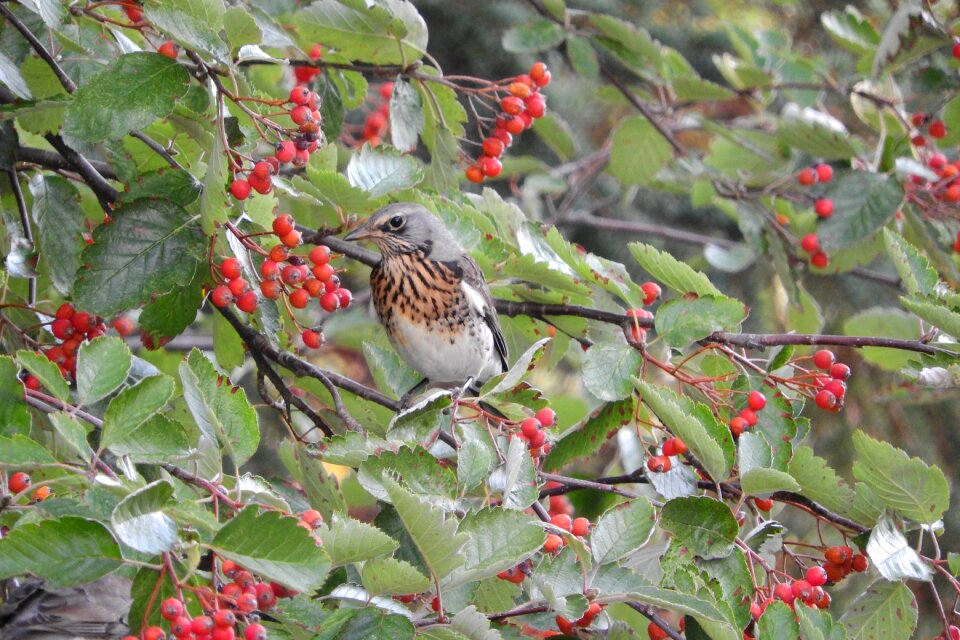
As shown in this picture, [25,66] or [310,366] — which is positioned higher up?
[25,66]

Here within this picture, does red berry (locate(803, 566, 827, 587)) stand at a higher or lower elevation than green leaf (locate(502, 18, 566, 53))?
lower

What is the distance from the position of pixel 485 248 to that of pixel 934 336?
909 mm

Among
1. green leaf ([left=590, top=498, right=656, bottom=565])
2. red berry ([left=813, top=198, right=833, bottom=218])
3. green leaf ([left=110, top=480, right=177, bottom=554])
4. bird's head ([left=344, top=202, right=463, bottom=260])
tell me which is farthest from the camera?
red berry ([left=813, top=198, right=833, bottom=218])

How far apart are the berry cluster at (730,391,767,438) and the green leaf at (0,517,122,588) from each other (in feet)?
3.78

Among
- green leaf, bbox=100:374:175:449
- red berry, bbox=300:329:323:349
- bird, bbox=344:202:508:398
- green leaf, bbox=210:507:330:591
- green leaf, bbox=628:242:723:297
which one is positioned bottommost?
bird, bbox=344:202:508:398

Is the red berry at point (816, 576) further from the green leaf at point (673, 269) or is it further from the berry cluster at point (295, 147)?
the berry cluster at point (295, 147)

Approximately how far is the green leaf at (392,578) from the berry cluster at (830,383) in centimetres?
93

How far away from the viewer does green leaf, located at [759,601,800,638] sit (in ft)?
5.29

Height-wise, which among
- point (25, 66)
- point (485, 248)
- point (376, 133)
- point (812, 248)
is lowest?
point (812, 248)

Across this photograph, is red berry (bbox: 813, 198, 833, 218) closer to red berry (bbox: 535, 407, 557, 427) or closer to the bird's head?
the bird's head

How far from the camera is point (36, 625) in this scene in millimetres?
1759

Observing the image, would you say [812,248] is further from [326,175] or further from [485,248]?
[326,175]

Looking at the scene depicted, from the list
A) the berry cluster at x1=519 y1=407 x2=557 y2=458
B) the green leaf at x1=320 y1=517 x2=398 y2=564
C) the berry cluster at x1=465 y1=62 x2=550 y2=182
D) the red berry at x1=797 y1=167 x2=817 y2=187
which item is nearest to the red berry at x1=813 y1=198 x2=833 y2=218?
the red berry at x1=797 y1=167 x2=817 y2=187

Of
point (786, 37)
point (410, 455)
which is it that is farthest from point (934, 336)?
point (786, 37)
